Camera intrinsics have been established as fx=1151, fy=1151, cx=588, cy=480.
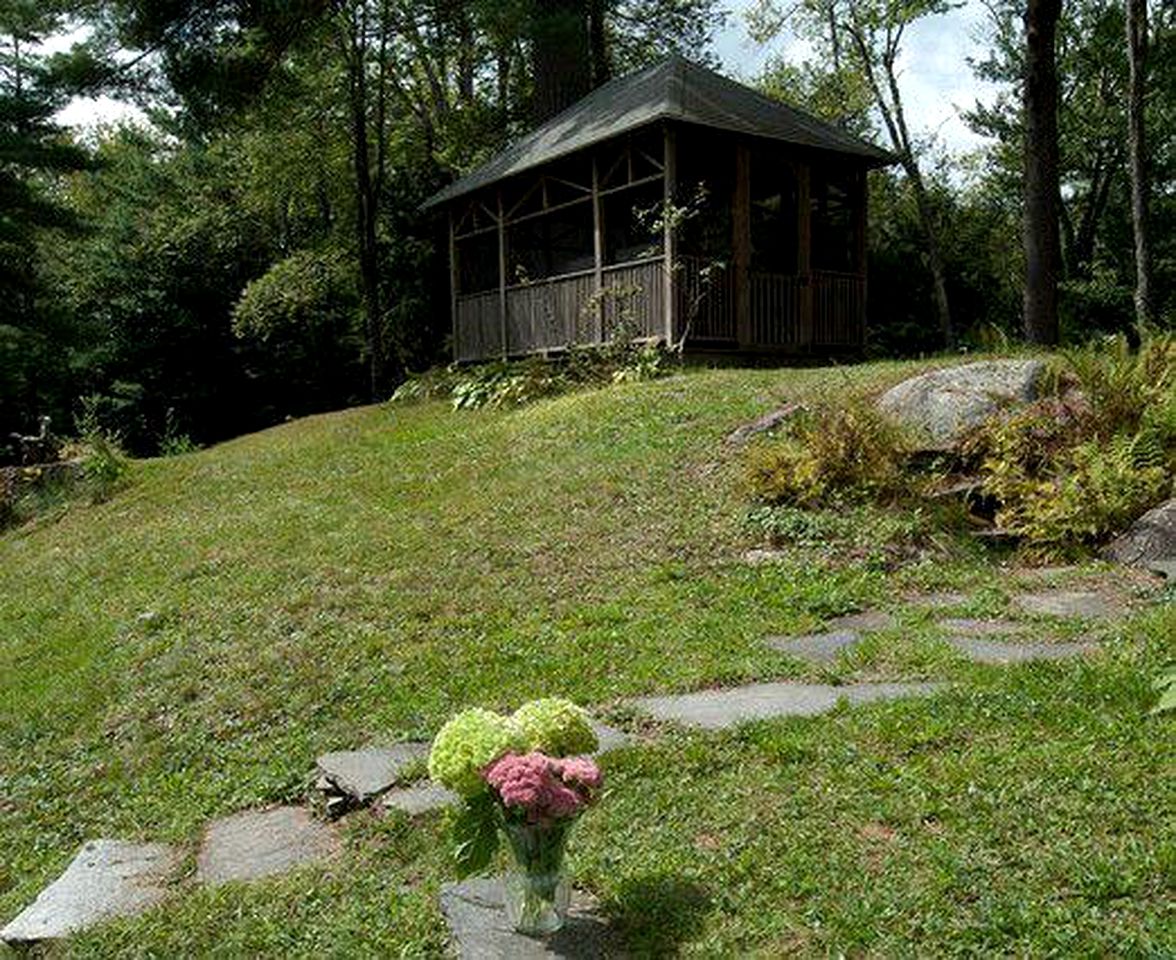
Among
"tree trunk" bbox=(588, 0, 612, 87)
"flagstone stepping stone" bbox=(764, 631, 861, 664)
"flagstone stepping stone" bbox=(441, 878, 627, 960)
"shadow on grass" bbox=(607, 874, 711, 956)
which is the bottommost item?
"flagstone stepping stone" bbox=(441, 878, 627, 960)

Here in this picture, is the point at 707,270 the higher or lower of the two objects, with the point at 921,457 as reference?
higher

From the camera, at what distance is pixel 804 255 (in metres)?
16.5

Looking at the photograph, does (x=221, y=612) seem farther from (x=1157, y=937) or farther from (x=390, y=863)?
(x=1157, y=937)

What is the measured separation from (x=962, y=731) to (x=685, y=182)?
13340 millimetres

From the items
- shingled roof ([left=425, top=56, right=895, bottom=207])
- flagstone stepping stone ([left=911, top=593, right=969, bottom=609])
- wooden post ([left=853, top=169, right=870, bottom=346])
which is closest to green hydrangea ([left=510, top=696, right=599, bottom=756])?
flagstone stepping stone ([left=911, top=593, right=969, bottom=609])

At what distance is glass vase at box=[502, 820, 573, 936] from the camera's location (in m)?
3.32

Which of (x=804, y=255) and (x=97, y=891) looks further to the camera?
(x=804, y=255)

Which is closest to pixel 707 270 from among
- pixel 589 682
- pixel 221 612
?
pixel 221 612

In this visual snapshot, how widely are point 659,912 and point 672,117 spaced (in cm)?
1258

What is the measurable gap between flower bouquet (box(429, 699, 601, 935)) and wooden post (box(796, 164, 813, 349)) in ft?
44.0

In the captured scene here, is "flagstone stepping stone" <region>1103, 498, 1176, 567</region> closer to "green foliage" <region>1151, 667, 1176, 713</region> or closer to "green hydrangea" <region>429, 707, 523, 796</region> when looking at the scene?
"green foliage" <region>1151, 667, 1176, 713</region>

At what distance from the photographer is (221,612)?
797cm

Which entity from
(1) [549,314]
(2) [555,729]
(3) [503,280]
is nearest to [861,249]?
(1) [549,314]

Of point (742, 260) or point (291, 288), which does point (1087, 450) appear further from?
point (291, 288)
